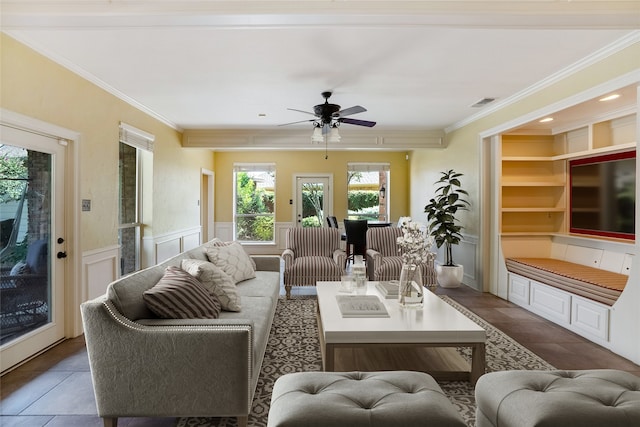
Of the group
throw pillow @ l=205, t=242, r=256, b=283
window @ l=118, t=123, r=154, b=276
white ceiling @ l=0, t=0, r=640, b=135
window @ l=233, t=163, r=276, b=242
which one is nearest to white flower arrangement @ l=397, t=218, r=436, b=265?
white ceiling @ l=0, t=0, r=640, b=135

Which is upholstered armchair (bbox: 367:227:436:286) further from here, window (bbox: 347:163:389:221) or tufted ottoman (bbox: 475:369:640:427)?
window (bbox: 347:163:389:221)

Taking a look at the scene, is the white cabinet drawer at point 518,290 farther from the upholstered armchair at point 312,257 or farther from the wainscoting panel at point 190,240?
the wainscoting panel at point 190,240

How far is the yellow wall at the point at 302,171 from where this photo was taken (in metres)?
8.46

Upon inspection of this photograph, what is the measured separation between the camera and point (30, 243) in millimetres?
2910

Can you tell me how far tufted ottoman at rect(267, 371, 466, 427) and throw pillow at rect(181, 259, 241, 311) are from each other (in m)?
1.01

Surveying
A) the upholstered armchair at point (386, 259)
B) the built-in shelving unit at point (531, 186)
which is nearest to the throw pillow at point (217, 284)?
the upholstered armchair at point (386, 259)

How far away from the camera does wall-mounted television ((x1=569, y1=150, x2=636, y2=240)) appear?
363 cm

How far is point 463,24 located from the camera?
7.18 feet

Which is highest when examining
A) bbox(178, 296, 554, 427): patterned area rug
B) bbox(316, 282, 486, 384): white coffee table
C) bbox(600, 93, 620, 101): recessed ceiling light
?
bbox(600, 93, 620, 101): recessed ceiling light

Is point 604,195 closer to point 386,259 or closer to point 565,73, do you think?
point 565,73

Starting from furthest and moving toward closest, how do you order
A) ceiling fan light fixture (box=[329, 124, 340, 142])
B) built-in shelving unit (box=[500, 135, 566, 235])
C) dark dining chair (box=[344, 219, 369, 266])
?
dark dining chair (box=[344, 219, 369, 266])
built-in shelving unit (box=[500, 135, 566, 235])
ceiling fan light fixture (box=[329, 124, 340, 142])

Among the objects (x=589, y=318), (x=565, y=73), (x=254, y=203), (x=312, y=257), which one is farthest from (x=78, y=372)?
(x=254, y=203)

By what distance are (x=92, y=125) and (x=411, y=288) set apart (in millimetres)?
3468

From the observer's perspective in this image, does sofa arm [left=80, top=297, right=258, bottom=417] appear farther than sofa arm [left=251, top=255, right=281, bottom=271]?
No
